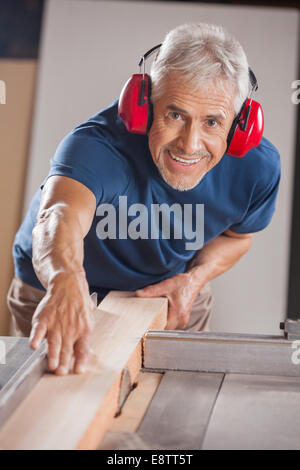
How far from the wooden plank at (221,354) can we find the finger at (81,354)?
18 centimetres

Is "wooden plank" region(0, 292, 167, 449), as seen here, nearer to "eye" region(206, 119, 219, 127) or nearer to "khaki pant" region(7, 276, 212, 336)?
"eye" region(206, 119, 219, 127)

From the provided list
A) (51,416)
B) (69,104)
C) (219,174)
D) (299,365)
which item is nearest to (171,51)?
(219,174)

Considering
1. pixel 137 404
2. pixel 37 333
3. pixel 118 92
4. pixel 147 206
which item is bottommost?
pixel 137 404

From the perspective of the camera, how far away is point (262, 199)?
1.71 metres

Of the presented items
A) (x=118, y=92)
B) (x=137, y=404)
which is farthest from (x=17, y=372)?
(x=118, y=92)

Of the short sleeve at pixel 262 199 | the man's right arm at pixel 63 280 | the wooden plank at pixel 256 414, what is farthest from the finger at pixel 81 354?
the short sleeve at pixel 262 199

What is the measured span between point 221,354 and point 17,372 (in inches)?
15.4

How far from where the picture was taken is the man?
1.34 metres

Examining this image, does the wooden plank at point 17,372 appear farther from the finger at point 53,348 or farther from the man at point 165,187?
the man at point 165,187

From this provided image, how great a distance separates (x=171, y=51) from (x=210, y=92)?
144mm

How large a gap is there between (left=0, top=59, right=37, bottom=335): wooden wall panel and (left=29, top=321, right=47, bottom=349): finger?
190cm

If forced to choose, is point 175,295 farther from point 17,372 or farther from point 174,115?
point 17,372

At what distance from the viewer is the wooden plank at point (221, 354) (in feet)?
3.62
